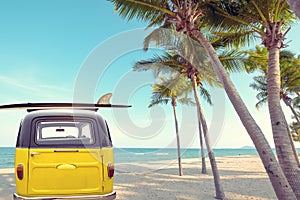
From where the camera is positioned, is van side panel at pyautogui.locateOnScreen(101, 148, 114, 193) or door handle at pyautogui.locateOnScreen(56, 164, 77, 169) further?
van side panel at pyautogui.locateOnScreen(101, 148, 114, 193)

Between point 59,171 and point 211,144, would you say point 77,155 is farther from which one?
point 211,144

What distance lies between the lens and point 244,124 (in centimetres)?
526

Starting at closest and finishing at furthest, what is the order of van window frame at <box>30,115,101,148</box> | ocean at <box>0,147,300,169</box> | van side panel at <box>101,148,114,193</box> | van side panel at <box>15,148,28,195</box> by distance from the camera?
van side panel at <box>15,148,28,195</box> < van window frame at <box>30,115,101,148</box> < van side panel at <box>101,148,114,193</box> < ocean at <box>0,147,300,169</box>

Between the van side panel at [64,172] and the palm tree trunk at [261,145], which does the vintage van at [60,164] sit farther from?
the palm tree trunk at [261,145]

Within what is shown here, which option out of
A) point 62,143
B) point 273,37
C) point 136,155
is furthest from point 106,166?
point 136,155

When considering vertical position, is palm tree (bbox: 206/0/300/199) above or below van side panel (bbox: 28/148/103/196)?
above

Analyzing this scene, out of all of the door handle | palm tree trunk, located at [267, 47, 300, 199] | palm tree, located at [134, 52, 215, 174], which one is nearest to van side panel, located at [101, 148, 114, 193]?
the door handle

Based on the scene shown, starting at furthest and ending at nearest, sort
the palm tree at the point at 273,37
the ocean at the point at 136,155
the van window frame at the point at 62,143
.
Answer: the ocean at the point at 136,155 → the palm tree at the point at 273,37 → the van window frame at the point at 62,143

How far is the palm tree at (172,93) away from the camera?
14.5 m

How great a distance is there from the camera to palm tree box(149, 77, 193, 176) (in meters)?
14.5

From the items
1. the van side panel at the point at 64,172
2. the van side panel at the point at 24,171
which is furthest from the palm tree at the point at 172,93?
the van side panel at the point at 24,171

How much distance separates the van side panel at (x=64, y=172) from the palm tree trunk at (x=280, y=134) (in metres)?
3.89

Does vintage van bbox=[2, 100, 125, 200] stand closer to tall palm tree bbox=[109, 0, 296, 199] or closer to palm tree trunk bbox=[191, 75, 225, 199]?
tall palm tree bbox=[109, 0, 296, 199]

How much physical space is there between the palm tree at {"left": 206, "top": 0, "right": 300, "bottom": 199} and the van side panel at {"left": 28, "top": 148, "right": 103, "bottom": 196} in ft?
12.9
